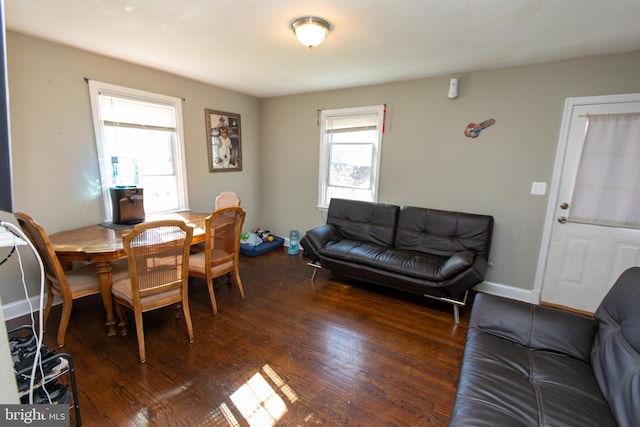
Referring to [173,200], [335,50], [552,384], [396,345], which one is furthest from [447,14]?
[173,200]

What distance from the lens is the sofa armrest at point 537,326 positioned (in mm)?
1516

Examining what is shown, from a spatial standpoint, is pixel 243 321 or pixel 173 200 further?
pixel 173 200

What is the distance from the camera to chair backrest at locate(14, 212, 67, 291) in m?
1.82

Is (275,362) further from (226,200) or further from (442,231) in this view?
(226,200)

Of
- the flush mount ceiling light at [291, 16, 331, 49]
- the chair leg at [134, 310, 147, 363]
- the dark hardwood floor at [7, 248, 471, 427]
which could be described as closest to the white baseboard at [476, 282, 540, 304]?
the dark hardwood floor at [7, 248, 471, 427]

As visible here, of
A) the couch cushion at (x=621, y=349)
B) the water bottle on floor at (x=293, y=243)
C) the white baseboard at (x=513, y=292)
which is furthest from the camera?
the water bottle on floor at (x=293, y=243)

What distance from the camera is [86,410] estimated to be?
1.54 meters

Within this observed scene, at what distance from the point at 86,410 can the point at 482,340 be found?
2.25 m

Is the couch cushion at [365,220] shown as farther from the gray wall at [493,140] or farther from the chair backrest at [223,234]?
the chair backrest at [223,234]

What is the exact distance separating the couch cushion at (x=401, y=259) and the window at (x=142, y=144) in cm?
205

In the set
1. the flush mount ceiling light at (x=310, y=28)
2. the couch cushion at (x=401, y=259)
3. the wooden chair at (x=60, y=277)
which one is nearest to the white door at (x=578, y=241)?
the couch cushion at (x=401, y=259)

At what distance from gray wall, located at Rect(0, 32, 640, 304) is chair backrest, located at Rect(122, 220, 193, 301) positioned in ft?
4.57

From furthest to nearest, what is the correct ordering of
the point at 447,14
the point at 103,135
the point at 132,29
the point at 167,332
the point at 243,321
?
the point at 103,135 → the point at 243,321 → the point at 167,332 → the point at 132,29 → the point at 447,14

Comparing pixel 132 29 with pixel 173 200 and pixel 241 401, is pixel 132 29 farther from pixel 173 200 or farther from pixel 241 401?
pixel 241 401
